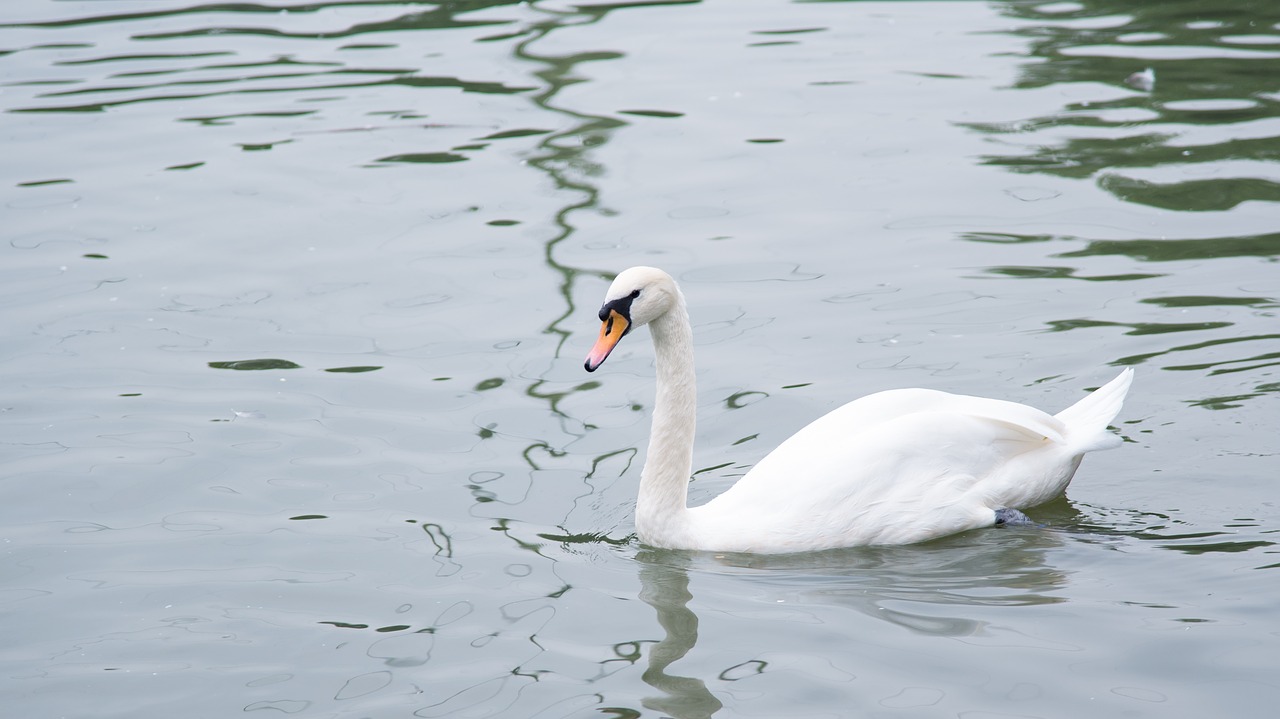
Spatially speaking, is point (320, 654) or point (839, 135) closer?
point (320, 654)

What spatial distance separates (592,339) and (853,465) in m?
2.63

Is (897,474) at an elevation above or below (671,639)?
above

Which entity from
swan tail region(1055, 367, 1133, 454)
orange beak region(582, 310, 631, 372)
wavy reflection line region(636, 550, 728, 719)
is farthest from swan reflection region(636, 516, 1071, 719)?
orange beak region(582, 310, 631, 372)

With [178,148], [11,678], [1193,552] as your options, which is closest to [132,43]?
[178,148]

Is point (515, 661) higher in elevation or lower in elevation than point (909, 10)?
lower

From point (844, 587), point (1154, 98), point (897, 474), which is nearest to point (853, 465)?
point (897, 474)

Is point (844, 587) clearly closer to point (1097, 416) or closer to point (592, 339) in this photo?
point (1097, 416)

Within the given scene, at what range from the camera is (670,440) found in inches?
246

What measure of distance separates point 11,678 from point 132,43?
11.3 m

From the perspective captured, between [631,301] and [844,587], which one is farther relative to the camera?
[631,301]

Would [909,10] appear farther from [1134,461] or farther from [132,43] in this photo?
[1134,461]

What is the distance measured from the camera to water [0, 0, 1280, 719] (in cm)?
523

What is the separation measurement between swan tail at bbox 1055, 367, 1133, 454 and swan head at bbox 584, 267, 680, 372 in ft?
5.99

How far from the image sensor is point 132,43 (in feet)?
50.1
